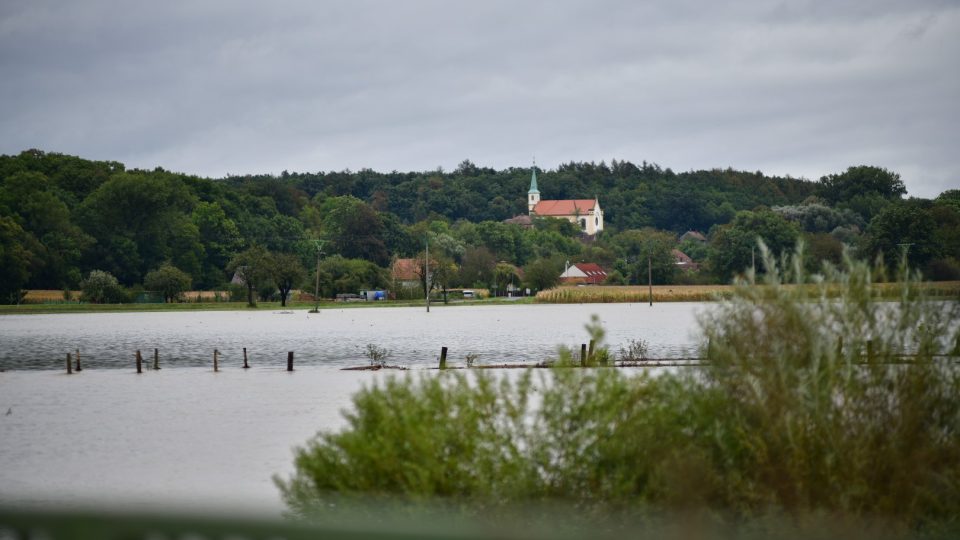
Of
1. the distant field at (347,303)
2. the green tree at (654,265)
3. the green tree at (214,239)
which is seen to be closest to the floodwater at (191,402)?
the distant field at (347,303)

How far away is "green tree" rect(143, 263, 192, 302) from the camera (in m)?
127

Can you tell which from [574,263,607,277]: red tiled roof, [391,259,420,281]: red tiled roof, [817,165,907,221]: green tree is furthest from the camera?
[817,165,907,221]: green tree

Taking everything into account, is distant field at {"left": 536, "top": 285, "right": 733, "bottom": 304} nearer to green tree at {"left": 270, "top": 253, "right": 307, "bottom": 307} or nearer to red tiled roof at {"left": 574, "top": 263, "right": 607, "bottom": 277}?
green tree at {"left": 270, "top": 253, "right": 307, "bottom": 307}

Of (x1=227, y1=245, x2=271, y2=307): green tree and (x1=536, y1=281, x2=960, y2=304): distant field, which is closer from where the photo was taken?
(x1=227, y1=245, x2=271, y2=307): green tree

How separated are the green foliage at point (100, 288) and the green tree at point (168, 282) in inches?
152

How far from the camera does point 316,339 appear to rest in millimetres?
66875

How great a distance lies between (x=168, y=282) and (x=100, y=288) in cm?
781

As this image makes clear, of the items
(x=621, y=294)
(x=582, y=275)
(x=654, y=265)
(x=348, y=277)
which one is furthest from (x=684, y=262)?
(x=348, y=277)

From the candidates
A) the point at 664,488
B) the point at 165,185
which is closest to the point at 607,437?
the point at 664,488

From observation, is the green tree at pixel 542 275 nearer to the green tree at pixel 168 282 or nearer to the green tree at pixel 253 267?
the green tree at pixel 253 267

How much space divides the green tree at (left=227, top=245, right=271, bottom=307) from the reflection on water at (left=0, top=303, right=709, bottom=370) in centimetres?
2202

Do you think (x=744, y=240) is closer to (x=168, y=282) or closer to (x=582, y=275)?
(x=582, y=275)

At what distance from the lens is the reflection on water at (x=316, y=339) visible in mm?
49875

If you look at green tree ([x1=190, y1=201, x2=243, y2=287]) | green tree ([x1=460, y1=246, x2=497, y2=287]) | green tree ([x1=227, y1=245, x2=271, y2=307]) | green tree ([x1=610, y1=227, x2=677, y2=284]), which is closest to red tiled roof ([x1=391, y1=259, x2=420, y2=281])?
green tree ([x1=460, y1=246, x2=497, y2=287])
